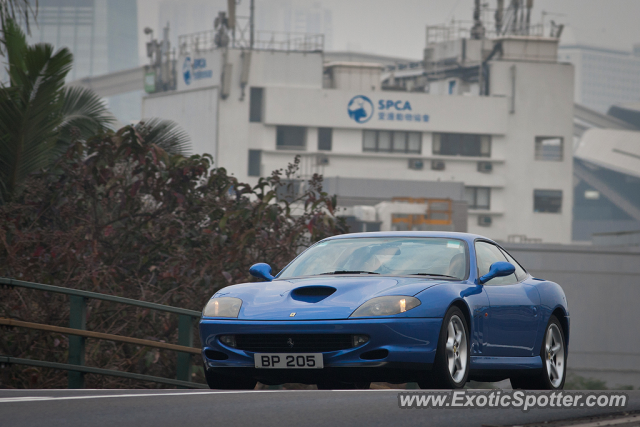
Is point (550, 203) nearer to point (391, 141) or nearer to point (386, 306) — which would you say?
point (391, 141)

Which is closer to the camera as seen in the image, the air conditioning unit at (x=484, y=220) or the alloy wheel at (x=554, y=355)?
the alloy wheel at (x=554, y=355)

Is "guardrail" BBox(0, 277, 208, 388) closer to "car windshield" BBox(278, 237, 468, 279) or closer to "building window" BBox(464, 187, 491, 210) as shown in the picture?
"car windshield" BBox(278, 237, 468, 279)

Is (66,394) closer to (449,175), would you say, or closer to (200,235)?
(200,235)

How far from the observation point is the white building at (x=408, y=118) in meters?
82.9

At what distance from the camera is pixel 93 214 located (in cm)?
1323

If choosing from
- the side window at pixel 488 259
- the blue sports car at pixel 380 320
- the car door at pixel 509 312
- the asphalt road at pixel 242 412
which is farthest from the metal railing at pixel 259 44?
the asphalt road at pixel 242 412

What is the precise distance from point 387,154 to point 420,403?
3159 inches

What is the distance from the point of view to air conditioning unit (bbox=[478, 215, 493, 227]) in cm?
8781

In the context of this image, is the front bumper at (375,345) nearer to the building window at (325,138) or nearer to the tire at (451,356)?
the tire at (451,356)

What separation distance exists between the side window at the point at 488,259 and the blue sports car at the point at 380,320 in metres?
0.02

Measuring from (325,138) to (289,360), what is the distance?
256ft

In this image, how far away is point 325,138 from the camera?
8494cm

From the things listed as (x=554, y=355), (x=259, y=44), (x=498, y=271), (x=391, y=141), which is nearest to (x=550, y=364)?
(x=554, y=355)

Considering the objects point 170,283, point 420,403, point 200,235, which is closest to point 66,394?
point 420,403
